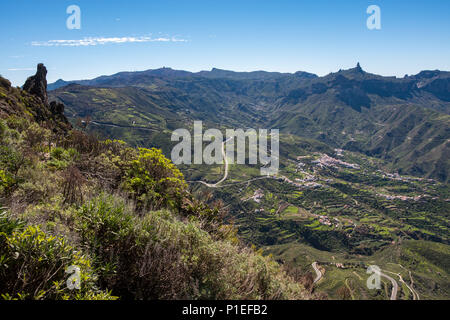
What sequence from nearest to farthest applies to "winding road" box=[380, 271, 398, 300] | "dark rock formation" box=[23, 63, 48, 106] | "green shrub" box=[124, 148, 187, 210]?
"green shrub" box=[124, 148, 187, 210] < "dark rock formation" box=[23, 63, 48, 106] < "winding road" box=[380, 271, 398, 300]

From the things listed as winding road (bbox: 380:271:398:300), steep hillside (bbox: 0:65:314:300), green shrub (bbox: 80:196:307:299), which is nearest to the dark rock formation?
steep hillside (bbox: 0:65:314:300)

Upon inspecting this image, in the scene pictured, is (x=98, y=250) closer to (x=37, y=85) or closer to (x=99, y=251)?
(x=99, y=251)

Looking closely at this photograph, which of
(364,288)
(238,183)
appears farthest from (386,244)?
(238,183)

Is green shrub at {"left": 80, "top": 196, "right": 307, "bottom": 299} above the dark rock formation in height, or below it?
below

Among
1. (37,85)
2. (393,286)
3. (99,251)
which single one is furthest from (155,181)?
(393,286)

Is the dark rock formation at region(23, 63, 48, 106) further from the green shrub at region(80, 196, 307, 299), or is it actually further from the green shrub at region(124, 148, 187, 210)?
the green shrub at region(80, 196, 307, 299)

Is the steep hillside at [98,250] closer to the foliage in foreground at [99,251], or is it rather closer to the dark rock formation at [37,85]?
the foliage in foreground at [99,251]

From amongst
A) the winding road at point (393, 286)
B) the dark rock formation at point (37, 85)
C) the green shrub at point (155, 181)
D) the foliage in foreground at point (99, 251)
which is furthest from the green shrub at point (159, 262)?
the winding road at point (393, 286)

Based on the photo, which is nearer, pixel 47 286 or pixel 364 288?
pixel 47 286

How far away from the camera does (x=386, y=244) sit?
147500mm

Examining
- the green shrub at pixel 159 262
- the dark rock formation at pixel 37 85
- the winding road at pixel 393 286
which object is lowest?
the winding road at pixel 393 286
